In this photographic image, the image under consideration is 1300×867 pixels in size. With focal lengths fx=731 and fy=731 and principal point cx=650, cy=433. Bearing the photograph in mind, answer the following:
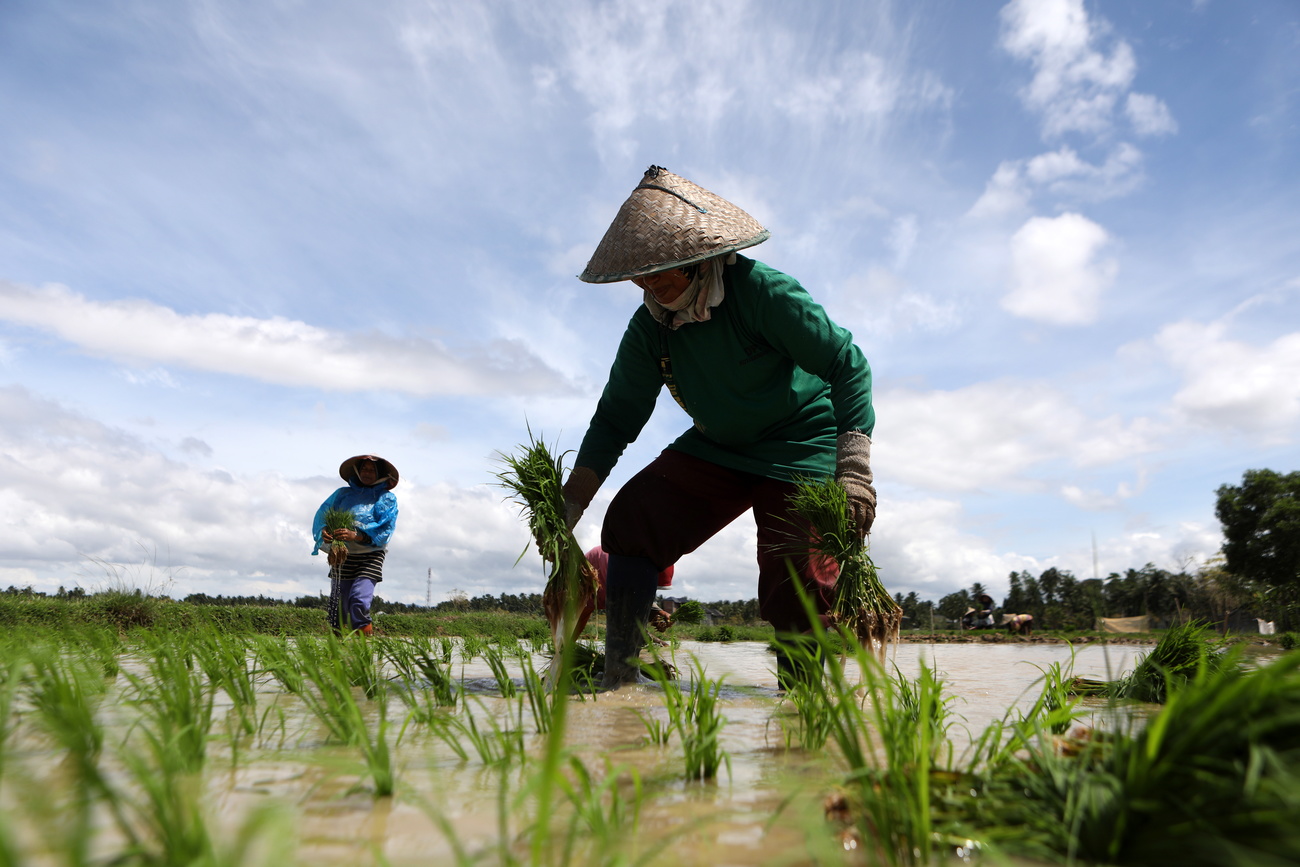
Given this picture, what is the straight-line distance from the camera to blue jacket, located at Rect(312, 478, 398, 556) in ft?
23.6

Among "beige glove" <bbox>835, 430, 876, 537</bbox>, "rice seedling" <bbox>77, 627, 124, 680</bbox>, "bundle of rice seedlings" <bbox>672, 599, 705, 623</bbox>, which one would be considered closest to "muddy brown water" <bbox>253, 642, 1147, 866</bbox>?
"beige glove" <bbox>835, 430, 876, 537</bbox>

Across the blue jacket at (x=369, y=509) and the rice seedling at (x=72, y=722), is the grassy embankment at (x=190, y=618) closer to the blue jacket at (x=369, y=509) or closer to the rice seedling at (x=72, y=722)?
the blue jacket at (x=369, y=509)

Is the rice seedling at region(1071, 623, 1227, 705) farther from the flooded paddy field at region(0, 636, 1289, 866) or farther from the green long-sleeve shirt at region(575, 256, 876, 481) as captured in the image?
the green long-sleeve shirt at region(575, 256, 876, 481)

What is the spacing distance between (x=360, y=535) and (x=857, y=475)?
540 centimetres

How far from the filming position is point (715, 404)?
140 inches

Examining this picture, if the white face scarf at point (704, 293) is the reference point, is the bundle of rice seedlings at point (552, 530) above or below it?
below

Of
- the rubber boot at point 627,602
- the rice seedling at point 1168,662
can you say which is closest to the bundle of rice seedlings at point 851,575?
the rice seedling at point 1168,662

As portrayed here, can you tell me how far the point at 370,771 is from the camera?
1.24m

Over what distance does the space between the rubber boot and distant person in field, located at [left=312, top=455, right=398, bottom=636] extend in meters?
3.79

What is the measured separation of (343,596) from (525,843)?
6.66m

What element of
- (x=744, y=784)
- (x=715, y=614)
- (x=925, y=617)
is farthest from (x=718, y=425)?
(x=925, y=617)

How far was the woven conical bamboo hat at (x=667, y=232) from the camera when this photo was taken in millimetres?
3150

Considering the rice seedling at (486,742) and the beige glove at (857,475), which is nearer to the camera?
the rice seedling at (486,742)

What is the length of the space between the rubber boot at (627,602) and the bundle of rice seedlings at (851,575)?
864 millimetres
